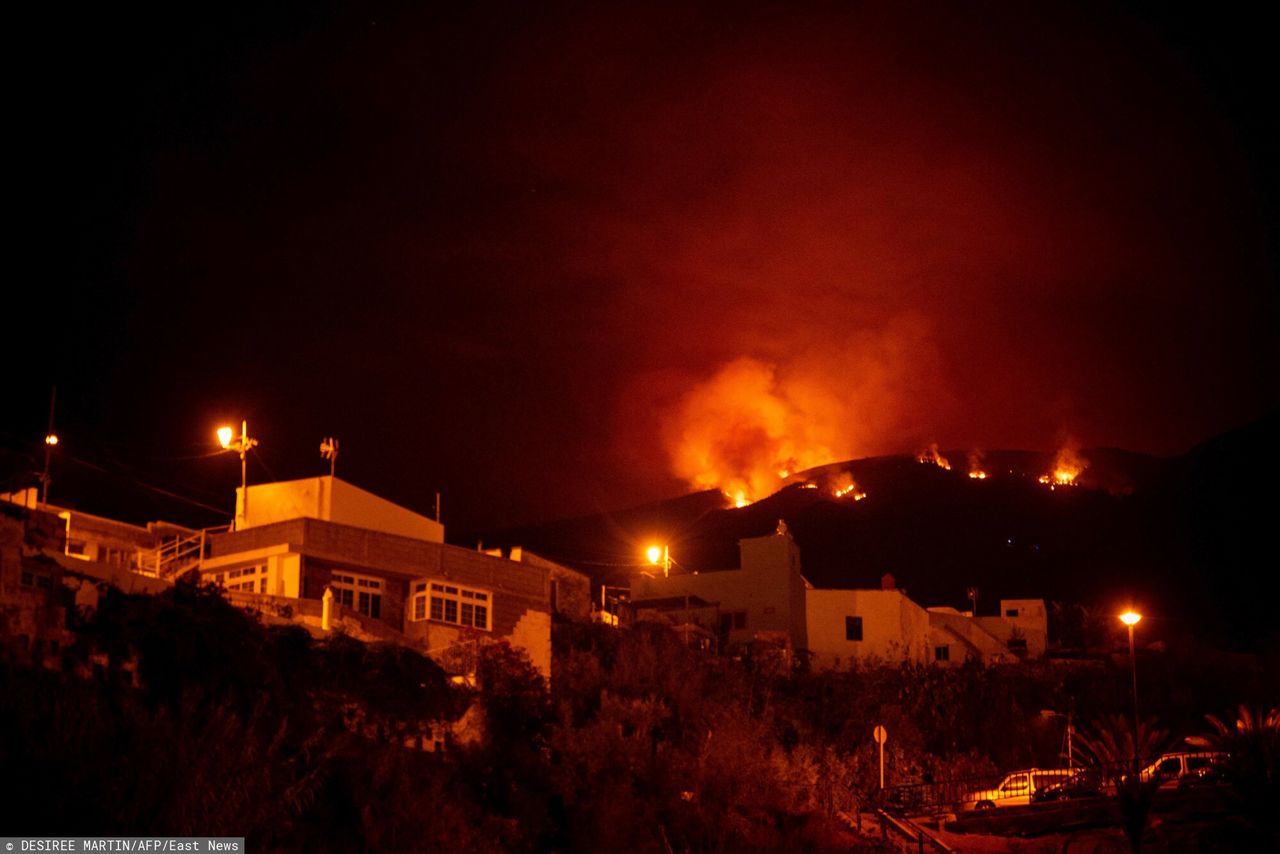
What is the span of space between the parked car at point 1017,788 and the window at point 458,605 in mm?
14102

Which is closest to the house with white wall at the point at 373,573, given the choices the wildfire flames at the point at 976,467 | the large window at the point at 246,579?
the large window at the point at 246,579

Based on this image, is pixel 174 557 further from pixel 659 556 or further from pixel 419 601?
pixel 659 556

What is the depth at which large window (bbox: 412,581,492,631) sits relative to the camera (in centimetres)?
4025

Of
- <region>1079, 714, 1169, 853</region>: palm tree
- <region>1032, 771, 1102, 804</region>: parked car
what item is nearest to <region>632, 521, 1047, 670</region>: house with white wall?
<region>1079, 714, 1169, 853</region>: palm tree

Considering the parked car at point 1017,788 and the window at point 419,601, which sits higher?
the window at point 419,601

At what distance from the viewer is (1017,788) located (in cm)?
4100

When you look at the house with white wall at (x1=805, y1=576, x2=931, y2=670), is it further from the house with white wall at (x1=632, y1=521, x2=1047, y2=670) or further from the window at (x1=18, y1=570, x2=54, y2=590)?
the window at (x1=18, y1=570, x2=54, y2=590)

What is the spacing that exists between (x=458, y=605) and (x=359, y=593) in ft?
9.43

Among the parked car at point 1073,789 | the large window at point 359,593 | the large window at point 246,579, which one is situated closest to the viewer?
the large window at point 246,579

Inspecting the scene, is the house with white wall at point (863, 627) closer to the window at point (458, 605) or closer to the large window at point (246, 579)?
the window at point (458, 605)

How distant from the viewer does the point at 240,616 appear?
33.6 m

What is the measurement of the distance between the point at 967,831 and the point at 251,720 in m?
18.3

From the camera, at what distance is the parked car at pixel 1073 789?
3962 cm

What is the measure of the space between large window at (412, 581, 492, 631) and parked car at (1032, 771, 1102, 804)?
15.8 m
